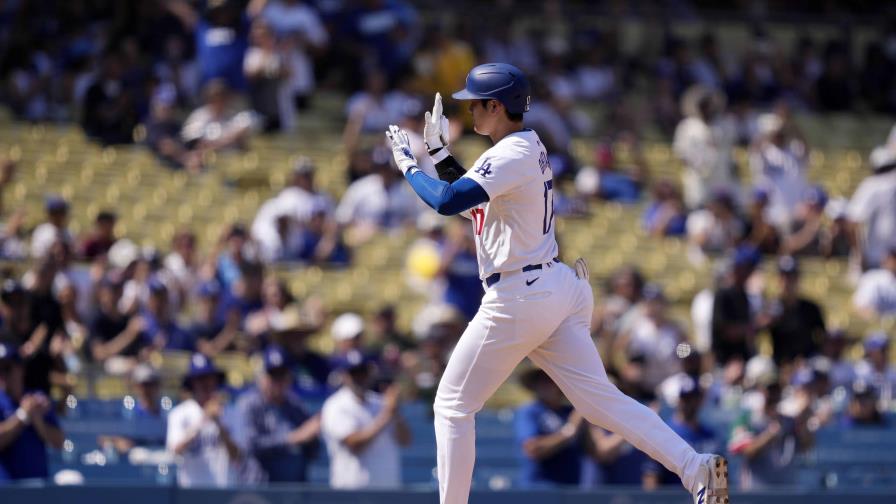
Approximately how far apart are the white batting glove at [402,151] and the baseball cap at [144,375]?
3823 mm

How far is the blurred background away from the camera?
1005 cm

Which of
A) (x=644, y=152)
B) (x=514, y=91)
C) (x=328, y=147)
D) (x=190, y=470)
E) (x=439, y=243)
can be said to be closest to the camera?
(x=514, y=91)

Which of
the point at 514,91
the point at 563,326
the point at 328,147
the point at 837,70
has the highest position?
the point at 514,91

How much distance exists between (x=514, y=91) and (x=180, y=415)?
403 centimetres

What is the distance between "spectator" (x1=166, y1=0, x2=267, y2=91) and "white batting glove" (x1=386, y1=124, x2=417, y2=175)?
830cm

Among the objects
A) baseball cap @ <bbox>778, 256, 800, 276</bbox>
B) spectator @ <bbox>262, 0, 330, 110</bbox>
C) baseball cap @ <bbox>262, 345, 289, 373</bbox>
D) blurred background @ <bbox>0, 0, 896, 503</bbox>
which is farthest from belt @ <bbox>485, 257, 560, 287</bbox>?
spectator @ <bbox>262, 0, 330, 110</bbox>

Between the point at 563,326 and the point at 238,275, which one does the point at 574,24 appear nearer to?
the point at 238,275

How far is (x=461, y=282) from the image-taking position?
41.1 feet

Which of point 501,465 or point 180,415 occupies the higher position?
point 180,415

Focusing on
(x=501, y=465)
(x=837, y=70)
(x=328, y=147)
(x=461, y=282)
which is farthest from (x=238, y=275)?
(x=837, y=70)

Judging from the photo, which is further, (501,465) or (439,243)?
(439,243)

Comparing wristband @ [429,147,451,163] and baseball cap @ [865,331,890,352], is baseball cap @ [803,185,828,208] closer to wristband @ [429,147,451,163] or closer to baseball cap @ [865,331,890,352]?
baseball cap @ [865,331,890,352]

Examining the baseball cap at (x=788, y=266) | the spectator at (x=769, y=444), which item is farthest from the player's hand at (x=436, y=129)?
the baseball cap at (x=788, y=266)

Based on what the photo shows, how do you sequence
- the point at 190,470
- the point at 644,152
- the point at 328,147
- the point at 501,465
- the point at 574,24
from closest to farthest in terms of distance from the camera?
the point at 190,470 < the point at 501,465 < the point at 328,147 < the point at 644,152 < the point at 574,24
